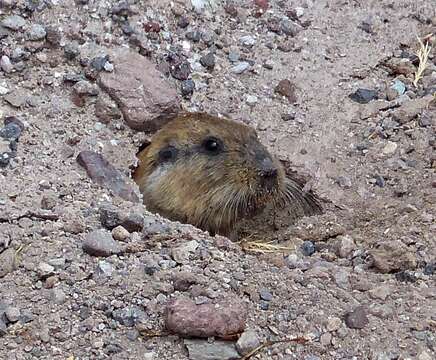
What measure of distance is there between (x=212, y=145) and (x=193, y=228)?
4.52 ft

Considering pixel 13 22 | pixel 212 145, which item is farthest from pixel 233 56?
pixel 13 22

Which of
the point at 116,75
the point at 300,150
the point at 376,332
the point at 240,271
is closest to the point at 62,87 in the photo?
the point at 116,75

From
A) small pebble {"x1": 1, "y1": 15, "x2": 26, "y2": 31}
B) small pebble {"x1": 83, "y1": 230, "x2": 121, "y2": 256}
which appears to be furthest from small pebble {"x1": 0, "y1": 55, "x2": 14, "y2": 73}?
small pebble {"x1": 83, "y1": 230, "x2": 121, "y2": 256}

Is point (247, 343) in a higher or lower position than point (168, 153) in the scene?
higher

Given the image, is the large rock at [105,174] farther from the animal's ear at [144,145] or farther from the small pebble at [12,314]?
the small pebble at [12,314]

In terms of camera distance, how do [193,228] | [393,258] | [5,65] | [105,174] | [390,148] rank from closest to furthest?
1. [393,258]
2. [193,228]
3. [105,174]
4. [5,65]
5. [390,148]

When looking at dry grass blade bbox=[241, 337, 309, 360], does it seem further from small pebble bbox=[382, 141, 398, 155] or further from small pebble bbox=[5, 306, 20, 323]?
small pebble bbox=[382, 141, 398, 155]

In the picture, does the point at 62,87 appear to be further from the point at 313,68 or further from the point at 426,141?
the point at 426,141

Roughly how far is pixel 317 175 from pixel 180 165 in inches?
33.3

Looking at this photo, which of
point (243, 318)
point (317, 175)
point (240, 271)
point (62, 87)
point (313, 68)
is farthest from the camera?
point (313, 68)

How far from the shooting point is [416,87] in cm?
614

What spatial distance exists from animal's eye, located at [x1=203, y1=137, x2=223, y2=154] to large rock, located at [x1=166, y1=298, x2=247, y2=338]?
217cm

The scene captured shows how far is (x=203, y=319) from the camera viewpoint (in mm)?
3744

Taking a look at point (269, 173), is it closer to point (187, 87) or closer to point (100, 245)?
point (187, 87)
